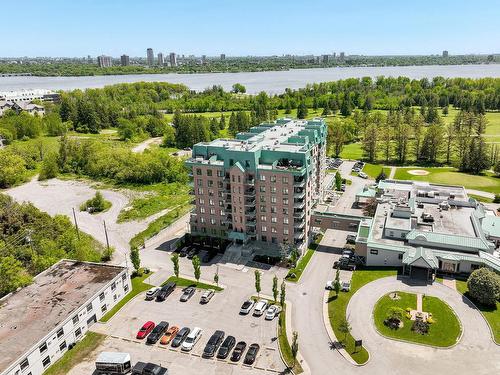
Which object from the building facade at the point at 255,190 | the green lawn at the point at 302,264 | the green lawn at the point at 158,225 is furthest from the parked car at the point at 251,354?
the green lawn at the point at 158,225

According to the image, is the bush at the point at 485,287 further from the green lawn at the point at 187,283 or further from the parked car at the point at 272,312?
the green lawn at the point at 187,283

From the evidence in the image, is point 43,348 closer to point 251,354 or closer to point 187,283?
point 187,283

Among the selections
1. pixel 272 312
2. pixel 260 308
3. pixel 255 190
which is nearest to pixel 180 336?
pixel 260 308

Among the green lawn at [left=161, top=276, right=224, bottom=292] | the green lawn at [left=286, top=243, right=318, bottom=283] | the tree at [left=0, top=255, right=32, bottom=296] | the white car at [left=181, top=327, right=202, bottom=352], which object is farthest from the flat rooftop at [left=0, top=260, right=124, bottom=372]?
the green lawn at [left=286, top=243, right=318, bottom=283]

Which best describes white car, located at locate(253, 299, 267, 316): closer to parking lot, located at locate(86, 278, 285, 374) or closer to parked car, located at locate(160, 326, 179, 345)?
parking lot, located at locate(86, 278, 285, 374)

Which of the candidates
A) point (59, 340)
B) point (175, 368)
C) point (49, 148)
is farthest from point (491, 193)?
point (49, 148)

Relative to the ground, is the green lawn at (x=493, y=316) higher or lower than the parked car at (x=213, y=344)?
lower
